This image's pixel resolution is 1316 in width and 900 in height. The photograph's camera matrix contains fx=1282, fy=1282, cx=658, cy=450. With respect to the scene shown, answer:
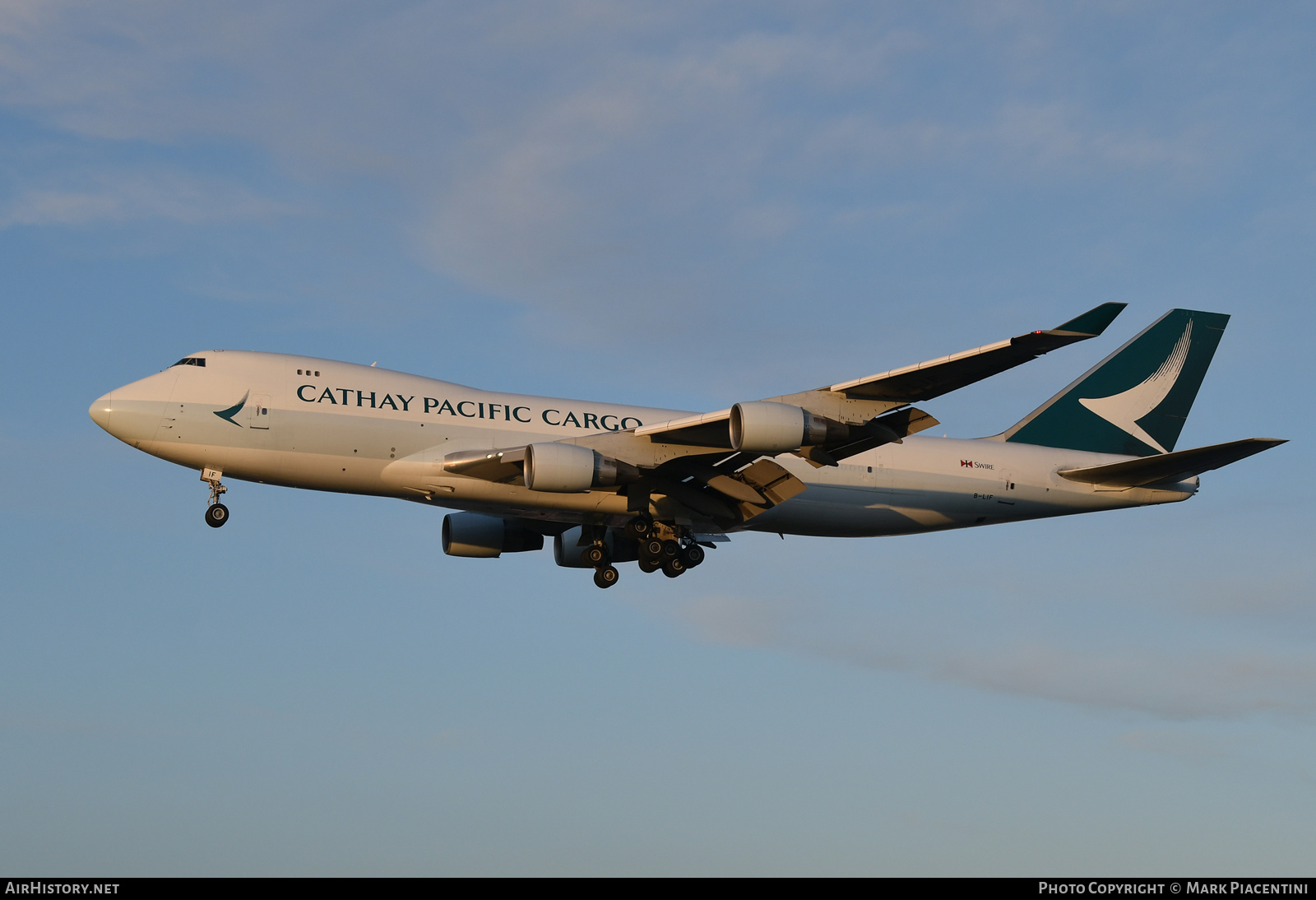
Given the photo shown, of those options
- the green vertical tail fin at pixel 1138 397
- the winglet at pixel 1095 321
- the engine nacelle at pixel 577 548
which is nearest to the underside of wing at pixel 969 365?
the winglet at pixel 1095 321

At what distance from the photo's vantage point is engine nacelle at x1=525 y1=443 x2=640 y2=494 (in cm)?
3038

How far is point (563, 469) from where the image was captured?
30422 mm

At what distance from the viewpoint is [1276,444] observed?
30000 millimetres

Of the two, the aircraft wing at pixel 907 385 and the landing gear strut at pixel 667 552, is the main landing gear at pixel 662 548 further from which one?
the aircraft wing at pixel 907 385

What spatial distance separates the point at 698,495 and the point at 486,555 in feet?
27.4

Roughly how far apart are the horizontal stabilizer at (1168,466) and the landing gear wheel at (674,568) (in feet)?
40.9

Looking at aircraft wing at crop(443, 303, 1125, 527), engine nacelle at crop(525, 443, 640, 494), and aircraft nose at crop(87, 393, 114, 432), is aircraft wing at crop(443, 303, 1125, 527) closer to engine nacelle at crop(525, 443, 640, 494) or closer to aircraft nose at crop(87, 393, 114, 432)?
engine nacelle at crop(525, 443, 640, 494)

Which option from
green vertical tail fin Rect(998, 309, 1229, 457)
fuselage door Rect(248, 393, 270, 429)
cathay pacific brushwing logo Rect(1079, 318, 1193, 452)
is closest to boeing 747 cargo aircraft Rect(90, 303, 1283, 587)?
fuselage door Rect(248, 393, 270, 429)

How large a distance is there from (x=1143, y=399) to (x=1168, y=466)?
19.1ft

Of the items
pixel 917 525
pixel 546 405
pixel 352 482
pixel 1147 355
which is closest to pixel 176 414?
pixel 352 482

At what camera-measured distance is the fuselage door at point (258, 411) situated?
32.3m

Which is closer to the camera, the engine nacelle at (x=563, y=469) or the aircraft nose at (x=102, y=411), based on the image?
the engine nacelle at (x=563, y=469)

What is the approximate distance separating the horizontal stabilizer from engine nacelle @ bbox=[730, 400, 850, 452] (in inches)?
419
